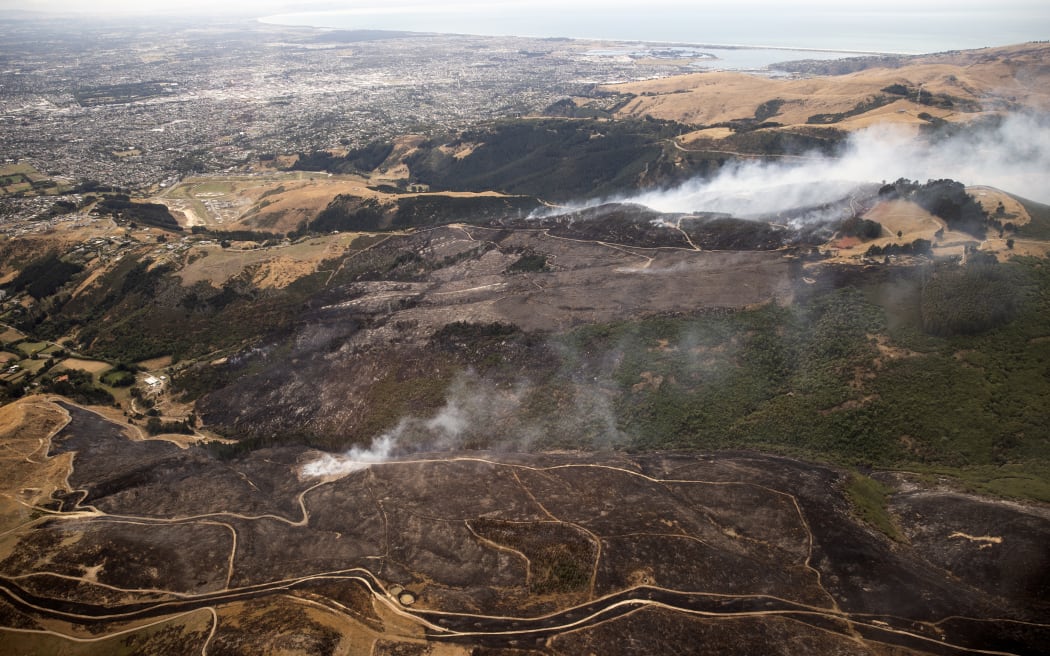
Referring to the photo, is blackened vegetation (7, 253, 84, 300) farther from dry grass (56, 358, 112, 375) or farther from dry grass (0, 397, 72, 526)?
dry grass (0, 397, 72, 526)

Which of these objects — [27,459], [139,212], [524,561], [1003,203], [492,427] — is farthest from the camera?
[139,212]


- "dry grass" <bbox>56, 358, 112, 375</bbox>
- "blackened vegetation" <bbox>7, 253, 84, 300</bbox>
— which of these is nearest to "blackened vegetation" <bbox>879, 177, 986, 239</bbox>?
"dry grass" <bbox>56, 358, 112, 375</bbox>

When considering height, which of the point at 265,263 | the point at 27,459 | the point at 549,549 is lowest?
the point at 27,459

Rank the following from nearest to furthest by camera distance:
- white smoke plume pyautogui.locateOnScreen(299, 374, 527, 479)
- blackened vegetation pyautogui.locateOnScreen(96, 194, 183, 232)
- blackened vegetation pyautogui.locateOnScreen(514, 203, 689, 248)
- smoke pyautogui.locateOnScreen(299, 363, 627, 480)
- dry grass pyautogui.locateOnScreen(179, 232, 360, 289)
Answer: white smoke plume pyautogui.locateOnScreen(299, 374, 527, 479), smoke pyautogui.locateOnScreen(299, 363, 627, 480), blackened vegetation pyautogui.locateOnScreen(514, 203, 689, 248), dry grass pyautogui.locateOnScreen(179, 232, 360, 289), blackened vegetation pyautogui.locateOnScreen(96, 194, 183, 232)

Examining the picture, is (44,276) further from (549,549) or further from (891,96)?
(891,96)

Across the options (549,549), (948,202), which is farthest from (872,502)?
(948,202)

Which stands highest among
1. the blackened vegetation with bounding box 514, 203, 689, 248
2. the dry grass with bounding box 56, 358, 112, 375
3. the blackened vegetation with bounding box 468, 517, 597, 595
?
the blackened vegetation with bounding box 514, 203, 689, 248
